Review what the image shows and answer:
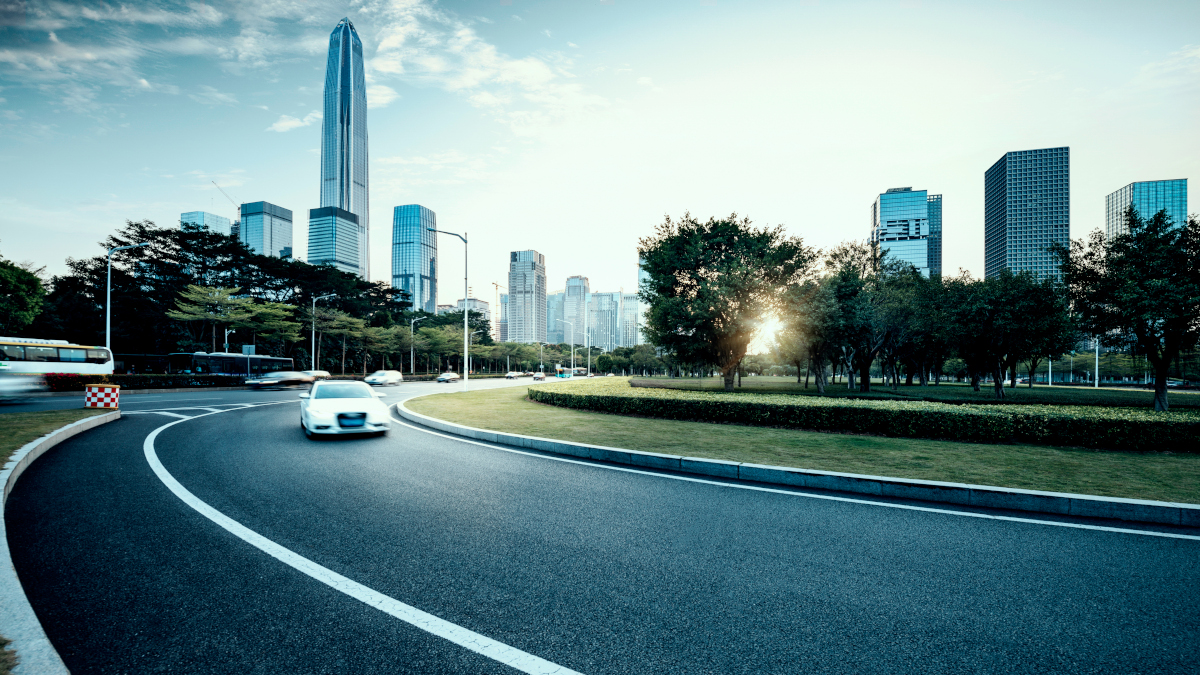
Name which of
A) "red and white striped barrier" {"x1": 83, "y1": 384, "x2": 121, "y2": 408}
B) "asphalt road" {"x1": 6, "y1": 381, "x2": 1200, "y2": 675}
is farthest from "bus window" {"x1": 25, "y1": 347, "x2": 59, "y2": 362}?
"asphalt road" {"x1": 6, "y1": 381, "x2": 1200, "y2": 675}

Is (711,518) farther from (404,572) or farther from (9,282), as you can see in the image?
(9,282)

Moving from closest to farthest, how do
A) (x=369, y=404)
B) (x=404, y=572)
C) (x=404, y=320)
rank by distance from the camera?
(x=404, y=572) → (x=369, y=404) → (x=404, y=320)

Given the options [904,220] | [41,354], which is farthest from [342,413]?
[904,220]

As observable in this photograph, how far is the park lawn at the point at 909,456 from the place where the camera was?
640 cm

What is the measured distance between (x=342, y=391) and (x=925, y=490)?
11615mm

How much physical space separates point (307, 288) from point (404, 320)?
770 inches

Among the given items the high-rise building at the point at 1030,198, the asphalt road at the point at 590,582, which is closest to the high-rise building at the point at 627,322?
the high-rise building at the point at 1030,198

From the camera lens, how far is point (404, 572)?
3.73 meters

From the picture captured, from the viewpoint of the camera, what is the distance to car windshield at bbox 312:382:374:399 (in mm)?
11368

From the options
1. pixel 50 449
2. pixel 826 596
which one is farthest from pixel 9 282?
pixel 826 596

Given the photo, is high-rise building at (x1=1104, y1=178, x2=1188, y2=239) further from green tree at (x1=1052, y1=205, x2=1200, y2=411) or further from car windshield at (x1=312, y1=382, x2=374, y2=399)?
car windshield at (x1=312, y1=382, x2=374, y2=399)

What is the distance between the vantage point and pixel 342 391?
1181 centimetres

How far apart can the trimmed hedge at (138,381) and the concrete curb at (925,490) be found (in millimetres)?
29336

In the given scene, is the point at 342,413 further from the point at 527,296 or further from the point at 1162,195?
the point at 527,296
